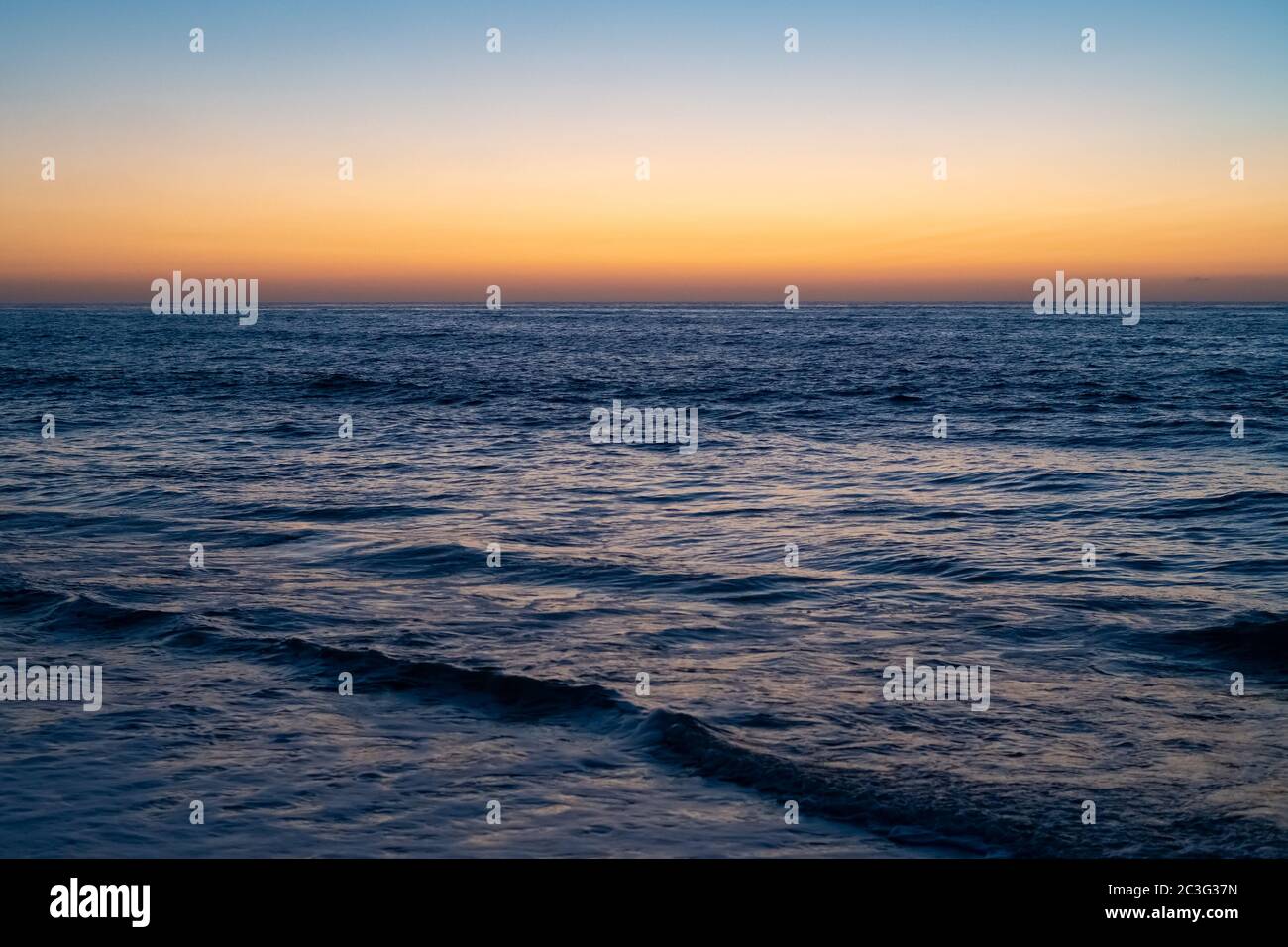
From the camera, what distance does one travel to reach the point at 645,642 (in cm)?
1048

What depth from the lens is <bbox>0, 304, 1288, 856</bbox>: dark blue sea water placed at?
6789 mm

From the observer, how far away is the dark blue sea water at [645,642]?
6789 millimetres

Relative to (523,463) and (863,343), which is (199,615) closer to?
(523,463)

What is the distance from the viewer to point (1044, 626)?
35.6 feet
